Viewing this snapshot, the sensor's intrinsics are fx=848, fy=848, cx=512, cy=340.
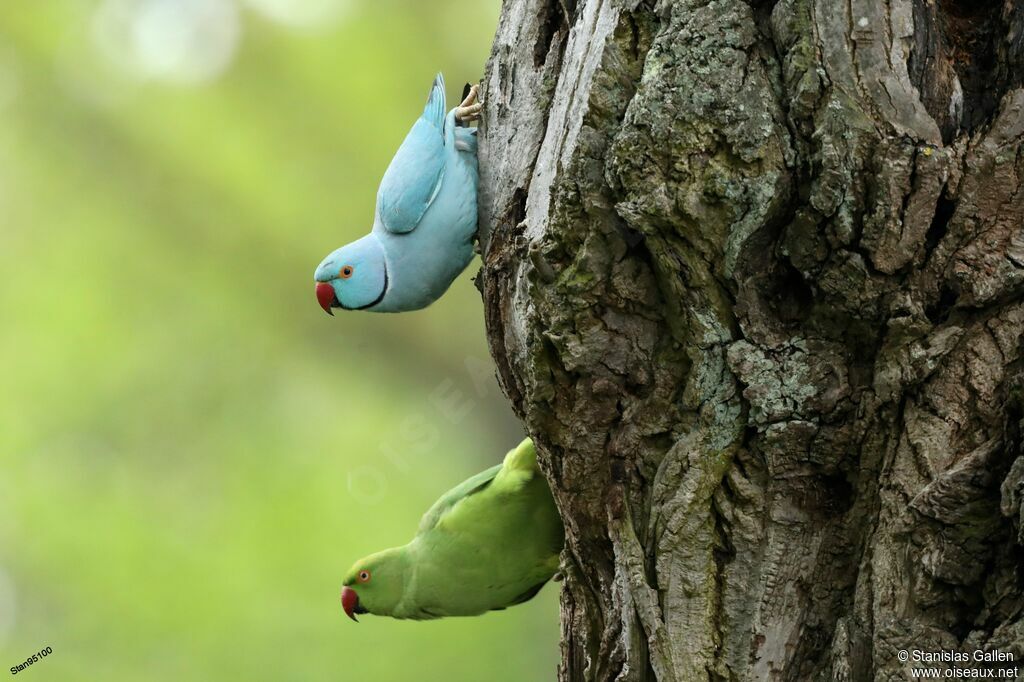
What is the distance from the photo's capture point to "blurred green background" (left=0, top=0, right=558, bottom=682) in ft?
14.6

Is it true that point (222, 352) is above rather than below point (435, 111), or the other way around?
above

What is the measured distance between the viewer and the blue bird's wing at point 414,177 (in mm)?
2654

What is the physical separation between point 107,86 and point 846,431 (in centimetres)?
460

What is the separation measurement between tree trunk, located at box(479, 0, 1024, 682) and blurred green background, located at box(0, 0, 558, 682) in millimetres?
3010

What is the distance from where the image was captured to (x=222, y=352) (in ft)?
16.1

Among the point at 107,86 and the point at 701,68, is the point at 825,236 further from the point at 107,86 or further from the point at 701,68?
the point at 107,86

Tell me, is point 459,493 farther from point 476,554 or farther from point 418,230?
point 418,230

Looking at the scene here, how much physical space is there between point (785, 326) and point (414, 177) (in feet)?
Result: 4.52

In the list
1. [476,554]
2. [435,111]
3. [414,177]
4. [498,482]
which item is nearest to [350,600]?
[476,554]

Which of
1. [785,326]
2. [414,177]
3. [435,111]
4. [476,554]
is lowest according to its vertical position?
[476,554]

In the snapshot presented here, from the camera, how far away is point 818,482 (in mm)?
1697

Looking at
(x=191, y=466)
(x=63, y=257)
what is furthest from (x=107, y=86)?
(x=191, y=466)

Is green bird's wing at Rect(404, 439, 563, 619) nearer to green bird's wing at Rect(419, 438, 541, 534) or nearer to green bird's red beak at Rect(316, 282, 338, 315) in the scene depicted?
green bird's wing at Rect(419, 438, 541, 534)

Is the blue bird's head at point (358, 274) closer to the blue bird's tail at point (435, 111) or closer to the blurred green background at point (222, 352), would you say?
the blue bird's tail at point (435, 111)
